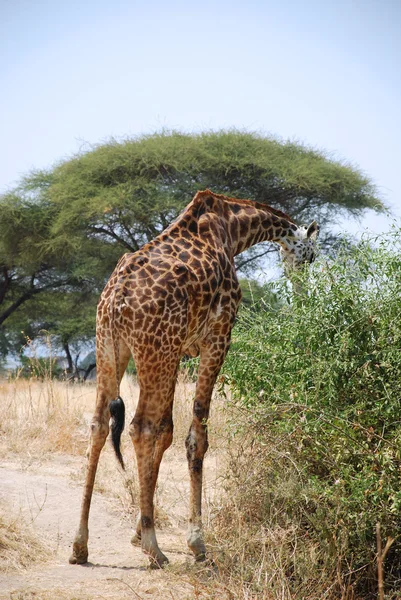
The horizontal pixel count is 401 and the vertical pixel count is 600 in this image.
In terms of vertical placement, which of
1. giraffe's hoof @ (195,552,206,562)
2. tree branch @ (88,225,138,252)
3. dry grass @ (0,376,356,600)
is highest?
tree branch @ (88,225,138,252)

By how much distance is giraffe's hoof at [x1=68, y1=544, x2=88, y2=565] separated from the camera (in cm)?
505

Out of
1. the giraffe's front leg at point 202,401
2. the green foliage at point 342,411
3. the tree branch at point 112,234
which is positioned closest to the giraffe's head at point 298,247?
the green foliage at point 342,411

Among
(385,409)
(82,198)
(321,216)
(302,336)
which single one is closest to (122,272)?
(302,336)

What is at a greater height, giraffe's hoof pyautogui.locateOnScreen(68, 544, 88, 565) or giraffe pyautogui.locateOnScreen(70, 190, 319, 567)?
giraffe pyautogui.locateOnScreen(70, 190, 319, 567)

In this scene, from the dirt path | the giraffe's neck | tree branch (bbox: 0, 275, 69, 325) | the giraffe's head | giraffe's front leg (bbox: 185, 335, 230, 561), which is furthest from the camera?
tree branch (bbox: 0, 275, 69, 325)

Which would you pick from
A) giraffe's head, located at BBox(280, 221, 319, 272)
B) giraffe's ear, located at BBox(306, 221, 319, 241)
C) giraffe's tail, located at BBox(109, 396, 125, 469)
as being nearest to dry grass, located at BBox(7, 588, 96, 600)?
giraffe's tail, located at BBox(109, 396, 125, 469)

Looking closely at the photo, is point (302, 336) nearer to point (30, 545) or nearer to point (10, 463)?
point (30, 545)

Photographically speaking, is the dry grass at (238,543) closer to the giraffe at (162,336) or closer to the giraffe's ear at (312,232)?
the giraffe at (162,336)

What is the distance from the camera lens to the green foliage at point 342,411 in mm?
4418

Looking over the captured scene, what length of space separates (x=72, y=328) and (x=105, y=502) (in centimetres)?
1750

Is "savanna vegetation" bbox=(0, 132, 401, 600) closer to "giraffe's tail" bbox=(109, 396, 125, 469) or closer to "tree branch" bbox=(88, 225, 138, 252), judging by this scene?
"giraffe's tail" bbox=(109, 396, 125, 469)

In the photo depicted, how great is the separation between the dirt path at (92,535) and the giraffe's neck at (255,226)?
1.94 m

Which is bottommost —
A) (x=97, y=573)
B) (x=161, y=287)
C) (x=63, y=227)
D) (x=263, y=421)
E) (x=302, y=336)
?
(x=97, y=573)

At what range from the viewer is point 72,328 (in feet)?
77.9
